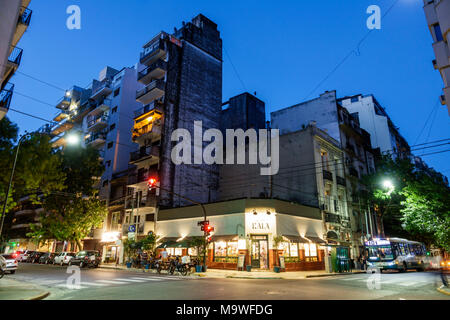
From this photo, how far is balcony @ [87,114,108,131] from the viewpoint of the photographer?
153 ft

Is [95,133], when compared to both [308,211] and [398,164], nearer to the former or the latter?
[308,211]

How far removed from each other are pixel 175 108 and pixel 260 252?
20.4 metres

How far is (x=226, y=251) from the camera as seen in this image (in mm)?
26578

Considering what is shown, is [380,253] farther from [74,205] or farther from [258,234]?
[74,205]

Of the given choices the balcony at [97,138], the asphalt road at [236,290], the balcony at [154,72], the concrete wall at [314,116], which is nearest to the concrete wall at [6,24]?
the asphalt road at [236,290]

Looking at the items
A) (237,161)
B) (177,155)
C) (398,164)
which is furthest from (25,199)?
(398,164)

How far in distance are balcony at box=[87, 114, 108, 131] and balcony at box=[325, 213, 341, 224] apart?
35.3 meters

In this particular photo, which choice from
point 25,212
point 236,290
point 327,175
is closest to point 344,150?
point 327,175

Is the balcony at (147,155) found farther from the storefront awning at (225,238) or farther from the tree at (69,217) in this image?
the storefront awning at (225,238)

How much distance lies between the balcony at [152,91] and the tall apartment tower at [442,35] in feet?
89.5

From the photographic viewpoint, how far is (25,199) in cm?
6350

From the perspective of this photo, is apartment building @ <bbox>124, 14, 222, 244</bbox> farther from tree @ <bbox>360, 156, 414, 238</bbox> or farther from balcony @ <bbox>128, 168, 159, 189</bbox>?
tree @ <bbox>360, 156, 414, 238</bbox>

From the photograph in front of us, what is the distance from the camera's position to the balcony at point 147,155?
33688 millimetres


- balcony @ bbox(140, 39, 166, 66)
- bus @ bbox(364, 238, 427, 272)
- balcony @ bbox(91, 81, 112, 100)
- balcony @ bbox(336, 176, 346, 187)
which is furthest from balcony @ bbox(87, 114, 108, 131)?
bus @ bbox(364, 238, 427, 272)
